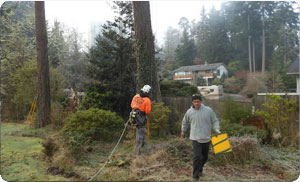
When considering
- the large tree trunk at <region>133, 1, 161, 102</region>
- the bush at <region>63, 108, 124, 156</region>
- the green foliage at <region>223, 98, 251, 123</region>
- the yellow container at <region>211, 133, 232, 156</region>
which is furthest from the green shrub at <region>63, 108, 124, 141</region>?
the green foliage at <region>223, 98, 251, 123</region>

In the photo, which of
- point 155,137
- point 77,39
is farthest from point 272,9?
point 155,137

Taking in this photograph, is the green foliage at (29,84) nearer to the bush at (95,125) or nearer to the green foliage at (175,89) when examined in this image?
the green foliage at (175,89)

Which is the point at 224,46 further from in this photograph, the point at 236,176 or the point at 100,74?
the point at 236,176

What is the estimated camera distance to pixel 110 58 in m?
10.3

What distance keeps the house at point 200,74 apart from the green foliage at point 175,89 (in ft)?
36.6

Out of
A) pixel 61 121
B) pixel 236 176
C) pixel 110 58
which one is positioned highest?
pixel 110 58

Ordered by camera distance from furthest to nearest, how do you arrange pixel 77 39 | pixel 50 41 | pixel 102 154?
pixel 77 39 < pixel 50 41 < pixel 102 154

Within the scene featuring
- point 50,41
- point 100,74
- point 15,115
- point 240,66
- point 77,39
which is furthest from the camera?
point 240,66

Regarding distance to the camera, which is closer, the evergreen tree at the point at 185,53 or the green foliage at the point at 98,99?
the green foliage at the point at 98,99

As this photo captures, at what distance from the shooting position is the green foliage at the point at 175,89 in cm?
1105

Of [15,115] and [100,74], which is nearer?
[100,74]

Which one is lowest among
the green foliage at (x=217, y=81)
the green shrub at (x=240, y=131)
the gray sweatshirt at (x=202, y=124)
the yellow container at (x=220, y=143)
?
the green shrub at (x=240, y=131)

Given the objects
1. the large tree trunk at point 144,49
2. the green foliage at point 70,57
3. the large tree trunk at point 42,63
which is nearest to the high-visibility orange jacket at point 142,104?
the large tree trunk at point 144,49

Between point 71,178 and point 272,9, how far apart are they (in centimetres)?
3478
